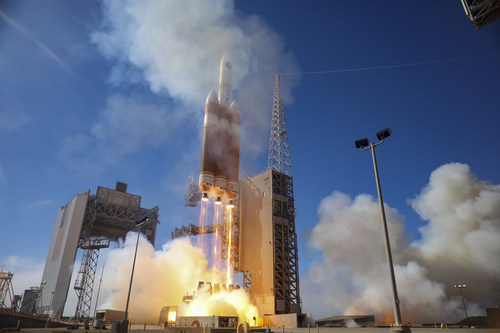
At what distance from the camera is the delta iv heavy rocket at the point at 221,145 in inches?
1937

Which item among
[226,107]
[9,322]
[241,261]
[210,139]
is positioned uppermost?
[226,107]

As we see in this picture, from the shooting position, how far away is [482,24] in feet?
73.4

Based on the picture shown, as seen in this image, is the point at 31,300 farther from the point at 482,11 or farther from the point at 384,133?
the point at 482,11

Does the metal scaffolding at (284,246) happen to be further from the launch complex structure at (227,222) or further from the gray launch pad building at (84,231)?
the gray launch pad building at (84,231)

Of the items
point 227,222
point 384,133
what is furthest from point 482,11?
point 227,222

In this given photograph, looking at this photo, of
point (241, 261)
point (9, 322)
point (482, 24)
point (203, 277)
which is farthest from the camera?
point (203, 277)

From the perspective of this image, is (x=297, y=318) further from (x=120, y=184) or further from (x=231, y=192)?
(x=120, y=184)

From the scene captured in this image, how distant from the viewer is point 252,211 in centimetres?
5788

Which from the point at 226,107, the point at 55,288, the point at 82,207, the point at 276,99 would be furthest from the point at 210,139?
the point at 55,288

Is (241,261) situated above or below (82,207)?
below

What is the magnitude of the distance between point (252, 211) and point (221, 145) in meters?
14.0

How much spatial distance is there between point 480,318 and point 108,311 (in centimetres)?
5943

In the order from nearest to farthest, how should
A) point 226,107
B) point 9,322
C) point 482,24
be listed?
point 482,24 < point 9,322 < point 226,107

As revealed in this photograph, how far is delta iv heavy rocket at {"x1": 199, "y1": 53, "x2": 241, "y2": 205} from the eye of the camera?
49188mm
